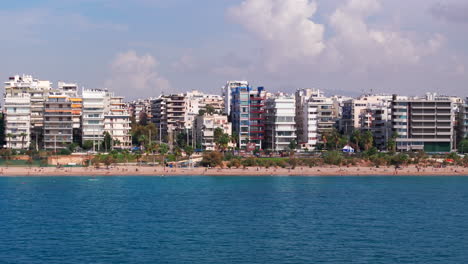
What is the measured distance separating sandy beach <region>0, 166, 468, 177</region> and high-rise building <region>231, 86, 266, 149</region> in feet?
68.3

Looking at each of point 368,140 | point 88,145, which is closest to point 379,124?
point 368,140

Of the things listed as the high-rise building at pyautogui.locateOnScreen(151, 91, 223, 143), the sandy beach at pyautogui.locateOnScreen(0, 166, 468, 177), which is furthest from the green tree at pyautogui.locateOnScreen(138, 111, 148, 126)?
the sandy beach at pyautogui.locateOnScreen(0, 166, 468, 177)

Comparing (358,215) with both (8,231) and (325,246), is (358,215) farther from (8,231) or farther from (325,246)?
(8,231)

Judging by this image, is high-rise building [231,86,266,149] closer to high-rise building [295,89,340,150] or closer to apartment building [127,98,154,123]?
high-rise building [295,89,340,150]

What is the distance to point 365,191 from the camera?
69188 mm

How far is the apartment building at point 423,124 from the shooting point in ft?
355

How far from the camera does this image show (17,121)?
110 metres

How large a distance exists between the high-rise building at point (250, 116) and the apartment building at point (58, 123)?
26172mm

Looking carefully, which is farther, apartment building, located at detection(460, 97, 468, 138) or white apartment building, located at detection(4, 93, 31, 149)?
apartment building, located at detection(460, 97, 468, 138)

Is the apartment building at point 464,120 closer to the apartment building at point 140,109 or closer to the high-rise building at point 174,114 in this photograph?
the high-rise building at point 174,114

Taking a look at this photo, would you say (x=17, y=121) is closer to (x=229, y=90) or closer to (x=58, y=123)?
(x=58, y=123)

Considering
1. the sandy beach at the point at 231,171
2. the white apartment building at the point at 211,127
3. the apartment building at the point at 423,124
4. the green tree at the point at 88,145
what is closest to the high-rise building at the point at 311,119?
the white apartment building at the point at 211,127

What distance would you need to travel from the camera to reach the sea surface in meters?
37.6

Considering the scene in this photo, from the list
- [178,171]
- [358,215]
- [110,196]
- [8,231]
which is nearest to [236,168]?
[178,171]
